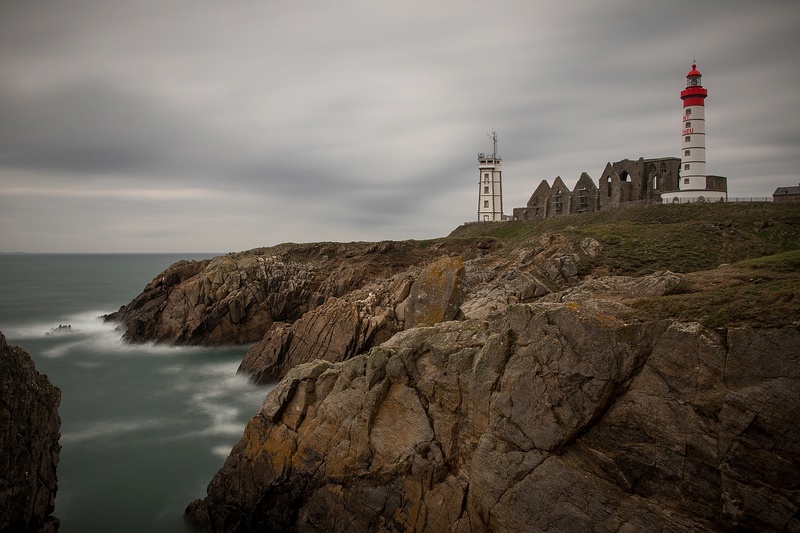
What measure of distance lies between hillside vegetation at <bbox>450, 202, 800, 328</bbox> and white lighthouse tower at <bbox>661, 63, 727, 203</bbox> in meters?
4.80

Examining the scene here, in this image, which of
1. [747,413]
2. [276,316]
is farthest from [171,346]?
[747,413]

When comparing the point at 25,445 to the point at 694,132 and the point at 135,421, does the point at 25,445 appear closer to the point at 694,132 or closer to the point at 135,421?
the point at 135,421

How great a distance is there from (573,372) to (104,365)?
40324mm

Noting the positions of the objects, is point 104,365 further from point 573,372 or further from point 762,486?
point 762,486

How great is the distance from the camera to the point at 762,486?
10.1 meters

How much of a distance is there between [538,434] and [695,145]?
2033 inches

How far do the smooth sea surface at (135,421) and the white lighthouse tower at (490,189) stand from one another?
49318 mm

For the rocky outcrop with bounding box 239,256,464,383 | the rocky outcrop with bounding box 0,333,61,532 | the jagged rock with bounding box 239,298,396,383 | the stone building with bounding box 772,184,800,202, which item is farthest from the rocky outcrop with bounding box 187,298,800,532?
the stone building with bounding box 772,184,800,202

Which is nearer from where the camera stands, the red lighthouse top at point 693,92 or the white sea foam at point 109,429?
the white sea foam at point 109,429

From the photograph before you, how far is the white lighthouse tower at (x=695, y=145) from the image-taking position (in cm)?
5266

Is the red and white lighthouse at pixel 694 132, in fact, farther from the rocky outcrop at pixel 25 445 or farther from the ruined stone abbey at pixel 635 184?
the rocky outcrop at pixel 25 445

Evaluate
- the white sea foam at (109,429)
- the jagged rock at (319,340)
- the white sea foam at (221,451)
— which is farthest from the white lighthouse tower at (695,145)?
the white sea foam at (109,429)

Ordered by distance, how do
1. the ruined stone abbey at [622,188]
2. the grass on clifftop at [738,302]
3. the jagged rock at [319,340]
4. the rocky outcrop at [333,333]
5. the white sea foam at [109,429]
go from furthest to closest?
the ruined stone abbey at [622,188] < the rocky outcrop at [333,333] < the jagged rock at [319,340] < the white sea foam at [109,429] < the grass on clifftop at [738,302]

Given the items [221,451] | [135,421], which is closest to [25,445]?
[221,451]
